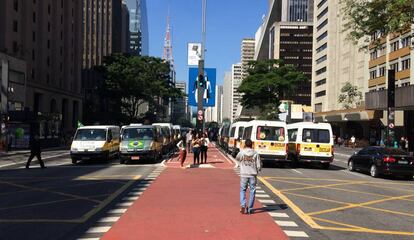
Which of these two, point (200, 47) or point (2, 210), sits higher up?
point (200, 47)

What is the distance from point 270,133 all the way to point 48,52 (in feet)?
179

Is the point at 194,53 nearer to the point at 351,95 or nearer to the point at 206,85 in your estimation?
the point at 206,85

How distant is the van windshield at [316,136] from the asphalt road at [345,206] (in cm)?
603

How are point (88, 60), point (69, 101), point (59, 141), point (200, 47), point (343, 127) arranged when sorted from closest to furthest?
point (200, 47) < point (59, 141) < point (69, 101) < point (343, 127) < point (88, 60)

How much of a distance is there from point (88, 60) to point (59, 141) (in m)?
73.3

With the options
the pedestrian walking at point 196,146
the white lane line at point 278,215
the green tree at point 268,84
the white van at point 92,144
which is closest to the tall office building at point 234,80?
the green tree at point 268,84

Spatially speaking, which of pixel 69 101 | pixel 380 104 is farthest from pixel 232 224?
pixel 69 101

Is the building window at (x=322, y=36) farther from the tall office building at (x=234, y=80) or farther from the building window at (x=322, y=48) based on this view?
the tall office building at (x=234, y=80)

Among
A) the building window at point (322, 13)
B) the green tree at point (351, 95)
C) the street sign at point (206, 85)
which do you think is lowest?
the street sign at point (206, 85)

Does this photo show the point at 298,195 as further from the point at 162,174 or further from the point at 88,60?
the point at 88,60

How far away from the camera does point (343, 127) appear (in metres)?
89.4

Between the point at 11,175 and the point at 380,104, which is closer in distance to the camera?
the point at 11,175

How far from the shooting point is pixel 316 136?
27703 mm

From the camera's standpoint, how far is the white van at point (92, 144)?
2847 cm
